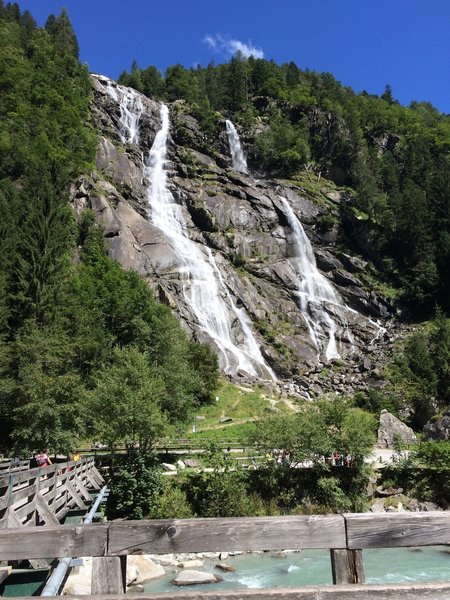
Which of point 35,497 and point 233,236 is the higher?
point 233,236

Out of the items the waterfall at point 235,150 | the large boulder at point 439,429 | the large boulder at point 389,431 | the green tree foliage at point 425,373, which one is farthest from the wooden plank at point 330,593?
the waterfall at point 235,150

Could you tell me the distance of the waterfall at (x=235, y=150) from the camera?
94.2 metres

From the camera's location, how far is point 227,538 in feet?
11.4

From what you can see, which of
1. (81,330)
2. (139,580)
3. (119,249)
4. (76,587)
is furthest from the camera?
(119,249)

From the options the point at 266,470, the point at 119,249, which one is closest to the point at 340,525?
the point at 266,470

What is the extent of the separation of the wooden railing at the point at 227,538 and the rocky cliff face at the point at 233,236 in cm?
4891

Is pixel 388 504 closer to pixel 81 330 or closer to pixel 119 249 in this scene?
pixel 81 330

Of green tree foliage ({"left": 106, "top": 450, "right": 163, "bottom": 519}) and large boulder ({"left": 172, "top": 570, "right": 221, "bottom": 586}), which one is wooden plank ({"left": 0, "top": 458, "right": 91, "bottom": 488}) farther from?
green tree foliage ({"left": 106, "top": 450, "right": 163, "bottom": 519})

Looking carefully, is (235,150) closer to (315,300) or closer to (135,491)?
(315,300)

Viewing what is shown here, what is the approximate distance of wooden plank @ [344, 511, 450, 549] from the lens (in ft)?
11.4

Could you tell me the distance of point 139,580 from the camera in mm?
15062

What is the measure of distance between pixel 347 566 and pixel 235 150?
100214 millimetres

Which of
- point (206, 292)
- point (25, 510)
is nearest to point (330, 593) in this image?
point (25, 510)

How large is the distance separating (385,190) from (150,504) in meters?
99.2
